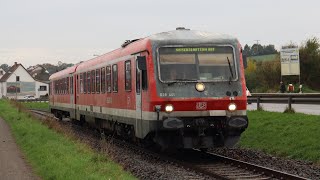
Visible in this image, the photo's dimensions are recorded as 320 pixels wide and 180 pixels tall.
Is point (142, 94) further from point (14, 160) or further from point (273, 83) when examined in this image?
point (273, 83)

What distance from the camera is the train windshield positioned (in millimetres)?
13016

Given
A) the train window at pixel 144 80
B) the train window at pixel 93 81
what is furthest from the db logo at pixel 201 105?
the train window at pixel 93 81

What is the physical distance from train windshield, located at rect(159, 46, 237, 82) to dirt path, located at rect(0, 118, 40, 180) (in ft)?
12.5

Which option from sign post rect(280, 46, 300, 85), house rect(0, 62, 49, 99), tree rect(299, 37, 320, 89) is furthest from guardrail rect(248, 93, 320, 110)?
house rect(0, 62, 49, 99)

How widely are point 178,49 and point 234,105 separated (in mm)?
1899

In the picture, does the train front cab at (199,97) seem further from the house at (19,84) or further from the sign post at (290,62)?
the house at (19,84)

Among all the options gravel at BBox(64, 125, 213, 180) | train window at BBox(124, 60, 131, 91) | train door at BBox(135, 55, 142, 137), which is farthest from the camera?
train window at BBox(124, 60, 131, 91)

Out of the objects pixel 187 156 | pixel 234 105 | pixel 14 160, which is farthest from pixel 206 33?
pixel 14 160

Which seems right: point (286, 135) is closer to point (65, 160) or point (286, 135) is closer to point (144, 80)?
point (144, 80)

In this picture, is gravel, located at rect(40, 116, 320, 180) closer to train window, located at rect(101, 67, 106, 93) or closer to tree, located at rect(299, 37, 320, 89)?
train window, located at rect(101, 67, 106, 93)

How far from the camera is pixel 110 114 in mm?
17641

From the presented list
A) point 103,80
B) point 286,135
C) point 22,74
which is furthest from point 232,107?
point 22,74

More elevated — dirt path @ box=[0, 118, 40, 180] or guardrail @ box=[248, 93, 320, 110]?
guardrail @ box=[248, 93, 320, 110]

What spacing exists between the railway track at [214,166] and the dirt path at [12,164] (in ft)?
10.7
